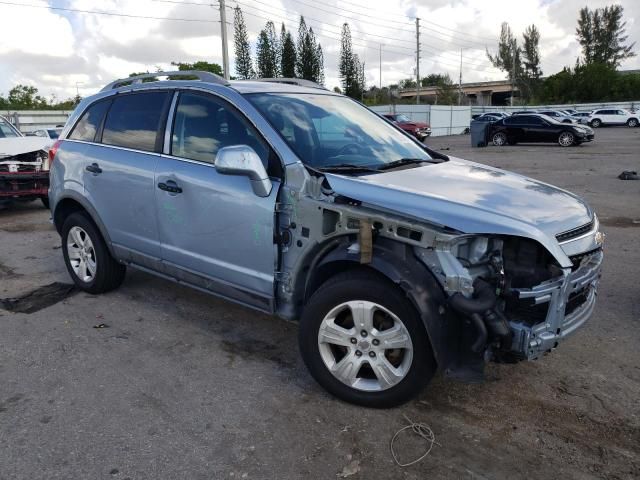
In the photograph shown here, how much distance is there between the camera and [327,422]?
3094 millimetres

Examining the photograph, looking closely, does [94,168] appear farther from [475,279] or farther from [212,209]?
[475,279]

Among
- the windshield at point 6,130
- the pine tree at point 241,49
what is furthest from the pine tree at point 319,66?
the windshield at point 6,130

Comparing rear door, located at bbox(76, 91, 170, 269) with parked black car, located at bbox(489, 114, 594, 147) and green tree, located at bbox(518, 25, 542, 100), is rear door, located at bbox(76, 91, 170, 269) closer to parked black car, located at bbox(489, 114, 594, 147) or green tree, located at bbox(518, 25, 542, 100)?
parked black car, located at bbox(489, 114, 594, 147)

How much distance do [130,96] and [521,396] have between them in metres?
3.81

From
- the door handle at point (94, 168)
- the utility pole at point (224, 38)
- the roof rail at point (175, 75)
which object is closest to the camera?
the roof rail at point (175, 75)

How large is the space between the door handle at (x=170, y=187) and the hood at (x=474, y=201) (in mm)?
1259

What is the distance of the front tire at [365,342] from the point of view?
2969mm

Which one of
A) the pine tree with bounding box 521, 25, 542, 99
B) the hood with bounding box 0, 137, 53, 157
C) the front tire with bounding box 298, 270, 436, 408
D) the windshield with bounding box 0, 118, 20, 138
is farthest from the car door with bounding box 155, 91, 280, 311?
the pine tree with bounding box 521, 25, 542, 99

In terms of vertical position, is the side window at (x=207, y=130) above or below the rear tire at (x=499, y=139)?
above

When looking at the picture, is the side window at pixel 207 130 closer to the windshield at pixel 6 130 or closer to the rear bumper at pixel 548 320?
the rear bumper at pixel 548 320

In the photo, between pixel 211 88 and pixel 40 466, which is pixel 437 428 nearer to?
pixel 40 466

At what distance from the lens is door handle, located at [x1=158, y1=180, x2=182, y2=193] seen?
3.98m

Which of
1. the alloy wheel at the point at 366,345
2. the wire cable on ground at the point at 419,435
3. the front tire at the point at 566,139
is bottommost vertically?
the wire cable on ground at the point at 419,435

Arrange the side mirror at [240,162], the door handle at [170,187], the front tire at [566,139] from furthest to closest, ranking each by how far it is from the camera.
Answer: the front tire at [566,139]
the door handle at [170,187]
the side mirror at [240,162]
